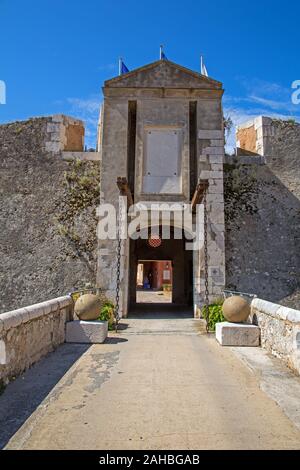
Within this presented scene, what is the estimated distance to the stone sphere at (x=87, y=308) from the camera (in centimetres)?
668

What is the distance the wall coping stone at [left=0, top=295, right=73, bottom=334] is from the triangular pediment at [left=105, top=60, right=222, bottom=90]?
7147mm

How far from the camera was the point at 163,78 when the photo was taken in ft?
34.7

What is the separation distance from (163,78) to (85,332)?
7.98 meters

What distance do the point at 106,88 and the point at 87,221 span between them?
4.13 meters

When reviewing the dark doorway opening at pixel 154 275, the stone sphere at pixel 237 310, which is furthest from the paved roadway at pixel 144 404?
the dark doorway opening at pixel 154 275

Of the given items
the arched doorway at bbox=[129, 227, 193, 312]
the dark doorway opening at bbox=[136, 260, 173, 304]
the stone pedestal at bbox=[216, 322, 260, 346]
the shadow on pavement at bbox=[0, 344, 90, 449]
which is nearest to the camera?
the shadow on pavement at bbox=[0, 344, 90, 449]

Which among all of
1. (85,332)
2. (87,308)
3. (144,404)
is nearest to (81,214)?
(87,308)

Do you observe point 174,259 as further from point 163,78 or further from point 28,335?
point 28,335

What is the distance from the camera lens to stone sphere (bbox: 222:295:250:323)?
259 inches

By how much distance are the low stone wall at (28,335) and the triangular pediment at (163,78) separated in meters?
7.19

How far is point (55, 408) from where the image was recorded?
3449 mm

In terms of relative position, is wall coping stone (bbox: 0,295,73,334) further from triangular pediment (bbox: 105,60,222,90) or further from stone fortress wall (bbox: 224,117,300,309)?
triangular pediment (bbox: 105,60,222,90)
